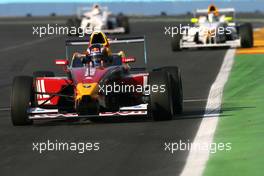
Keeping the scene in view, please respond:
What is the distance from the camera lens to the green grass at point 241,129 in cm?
888

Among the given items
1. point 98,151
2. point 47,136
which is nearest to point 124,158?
point 98,151

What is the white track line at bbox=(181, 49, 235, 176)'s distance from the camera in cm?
892

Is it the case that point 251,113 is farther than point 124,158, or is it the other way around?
point 251,113

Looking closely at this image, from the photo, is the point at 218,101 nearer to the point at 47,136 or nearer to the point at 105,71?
the point at 105,71

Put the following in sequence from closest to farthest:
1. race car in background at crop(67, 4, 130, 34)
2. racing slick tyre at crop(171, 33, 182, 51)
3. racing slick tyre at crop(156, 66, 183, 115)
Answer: racing slick tyre at crop(156, 66, 183, 115)
racing slick tyre at crop(171, 33, 182, 51)
race car in background at crop(67, 4, 130, 34)

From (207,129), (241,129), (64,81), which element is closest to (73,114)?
(64,81)

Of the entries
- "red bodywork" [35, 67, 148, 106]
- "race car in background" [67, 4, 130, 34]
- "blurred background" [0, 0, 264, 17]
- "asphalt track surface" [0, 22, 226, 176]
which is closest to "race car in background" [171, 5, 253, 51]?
"asphalt track surface" [0, 22, 226, 176]

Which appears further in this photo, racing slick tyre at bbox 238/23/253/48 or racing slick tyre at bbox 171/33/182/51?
racing slick tyre at bbox 238/23/253/48

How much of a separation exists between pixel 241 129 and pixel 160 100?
149 cm

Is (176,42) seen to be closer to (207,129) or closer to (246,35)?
(246,35)

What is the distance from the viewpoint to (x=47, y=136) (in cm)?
1165

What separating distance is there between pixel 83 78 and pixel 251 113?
8.23ft

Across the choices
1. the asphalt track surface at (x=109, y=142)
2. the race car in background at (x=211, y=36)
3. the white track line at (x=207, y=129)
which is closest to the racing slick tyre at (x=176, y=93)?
the asphalt track surface at (x=109, y=142)

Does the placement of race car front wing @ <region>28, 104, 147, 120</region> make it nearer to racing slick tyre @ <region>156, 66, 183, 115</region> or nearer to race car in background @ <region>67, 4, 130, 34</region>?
racing slick tyre @ <region>156, 66, 183, 115</region>
